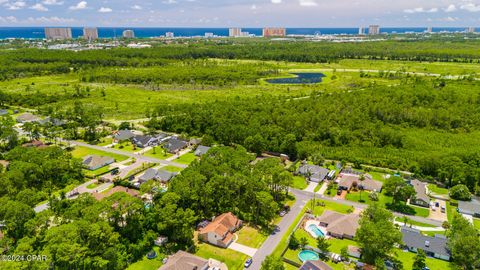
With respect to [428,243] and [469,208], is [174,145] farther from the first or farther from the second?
[469,208]

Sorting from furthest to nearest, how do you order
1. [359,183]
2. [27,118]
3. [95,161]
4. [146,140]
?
[27,118], [146,140], [95,161], [359,183]

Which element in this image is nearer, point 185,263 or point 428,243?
point 185,263

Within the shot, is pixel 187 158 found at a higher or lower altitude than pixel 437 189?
higher

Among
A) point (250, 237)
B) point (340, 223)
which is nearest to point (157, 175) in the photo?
point (250, 237)

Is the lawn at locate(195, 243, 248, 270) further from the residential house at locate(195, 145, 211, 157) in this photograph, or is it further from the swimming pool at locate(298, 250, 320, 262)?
the residential house at locate(195, 145, 211, 157)

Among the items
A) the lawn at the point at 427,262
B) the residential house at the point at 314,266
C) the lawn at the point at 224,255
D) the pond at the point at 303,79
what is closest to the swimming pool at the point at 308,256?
the residential house at the point at 314,266

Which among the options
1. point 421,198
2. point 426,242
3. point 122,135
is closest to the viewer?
point 426,242

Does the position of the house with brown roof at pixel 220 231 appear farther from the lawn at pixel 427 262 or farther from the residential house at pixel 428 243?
the residential house at pixel 428 243
